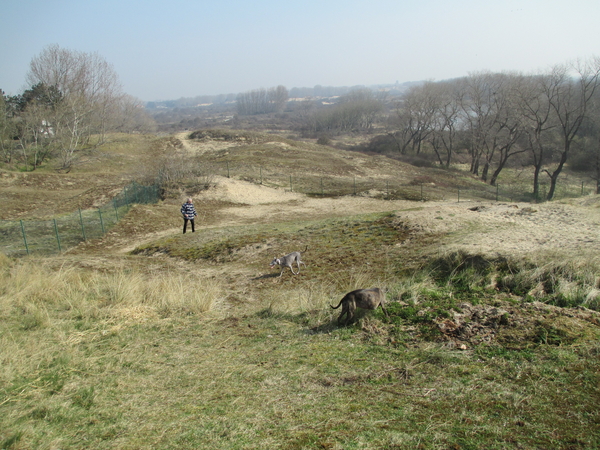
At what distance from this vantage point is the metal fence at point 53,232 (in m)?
14.9

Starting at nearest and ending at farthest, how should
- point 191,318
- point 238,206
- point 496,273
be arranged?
point 191,318
point 496,273
point 238,206

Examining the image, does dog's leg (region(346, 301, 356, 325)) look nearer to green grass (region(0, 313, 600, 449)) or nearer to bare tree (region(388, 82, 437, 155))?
green grass (region(0, 313, 600, 449))

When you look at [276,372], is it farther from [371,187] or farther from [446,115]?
[446,115]

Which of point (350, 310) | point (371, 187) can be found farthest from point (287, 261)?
point (371, 187)

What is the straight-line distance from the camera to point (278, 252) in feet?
39.0

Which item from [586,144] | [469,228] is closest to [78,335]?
[469,228]

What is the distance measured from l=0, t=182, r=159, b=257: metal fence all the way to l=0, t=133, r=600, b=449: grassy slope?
7638 mm

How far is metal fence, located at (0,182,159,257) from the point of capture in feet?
48.8

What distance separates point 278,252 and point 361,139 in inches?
2895

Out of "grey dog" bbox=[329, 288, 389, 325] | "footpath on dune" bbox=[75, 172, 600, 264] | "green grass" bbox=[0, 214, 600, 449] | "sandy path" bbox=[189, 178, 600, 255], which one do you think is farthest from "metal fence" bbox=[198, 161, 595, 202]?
"grey dog" bbox=[329, 288, 389, 325]

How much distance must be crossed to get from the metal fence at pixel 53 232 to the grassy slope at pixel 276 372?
25.1 feet

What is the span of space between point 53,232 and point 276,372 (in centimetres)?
1667

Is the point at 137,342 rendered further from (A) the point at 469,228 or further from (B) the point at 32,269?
(A) the point at 469,228

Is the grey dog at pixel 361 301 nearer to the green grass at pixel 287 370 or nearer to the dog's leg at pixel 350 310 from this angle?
the dog's leg at pixel 350 310
